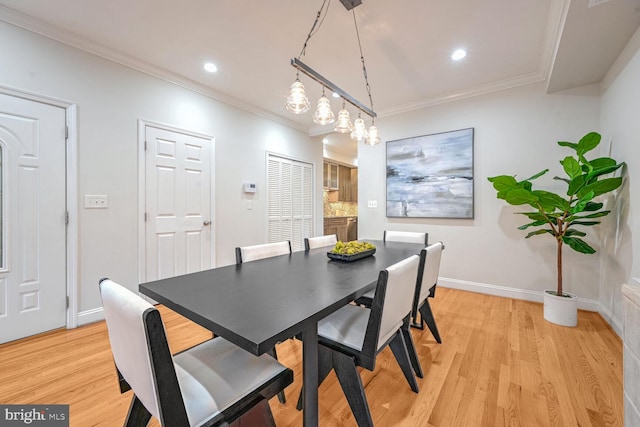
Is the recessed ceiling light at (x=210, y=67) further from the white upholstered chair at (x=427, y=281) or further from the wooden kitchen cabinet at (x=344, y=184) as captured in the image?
the wooden kitchen cabinet at (x=344, y=184)

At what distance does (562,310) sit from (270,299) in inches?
110

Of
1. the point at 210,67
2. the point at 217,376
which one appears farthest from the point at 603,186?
the point at 210,67

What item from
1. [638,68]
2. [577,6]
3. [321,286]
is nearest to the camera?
[321,286]

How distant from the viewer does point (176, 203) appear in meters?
3.02

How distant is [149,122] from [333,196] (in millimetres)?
4882

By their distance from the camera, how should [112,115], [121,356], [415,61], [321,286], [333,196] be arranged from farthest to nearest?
1. [333,196]
2. [415,61]
3. [112,115]
4. [321,286]
5. [121,356]

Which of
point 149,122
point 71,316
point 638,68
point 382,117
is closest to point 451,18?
point 638,68

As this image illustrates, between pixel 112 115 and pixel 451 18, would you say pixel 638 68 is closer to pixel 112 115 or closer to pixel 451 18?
pixel 451 18

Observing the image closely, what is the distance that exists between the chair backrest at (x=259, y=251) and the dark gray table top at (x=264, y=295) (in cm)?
10

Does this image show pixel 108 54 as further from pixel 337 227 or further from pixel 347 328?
pixel 337 227

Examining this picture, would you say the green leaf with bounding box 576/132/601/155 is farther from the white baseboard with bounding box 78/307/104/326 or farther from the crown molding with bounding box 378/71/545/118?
the white baseboard with bounding box 78/307/104/326

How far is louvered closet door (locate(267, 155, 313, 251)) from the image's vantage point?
4199 mm

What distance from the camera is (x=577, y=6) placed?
1.71m

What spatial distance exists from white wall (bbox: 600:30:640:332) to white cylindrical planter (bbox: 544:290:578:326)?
27 cm
